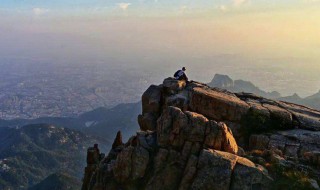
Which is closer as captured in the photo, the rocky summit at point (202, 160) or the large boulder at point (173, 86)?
the rocky summit at point (202, 160)

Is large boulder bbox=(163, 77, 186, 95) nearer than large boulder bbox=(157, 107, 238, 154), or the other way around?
large boulder bbox=(157, 107, 238, 154)

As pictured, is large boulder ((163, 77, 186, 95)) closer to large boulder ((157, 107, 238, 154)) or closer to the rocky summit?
the rocky summit

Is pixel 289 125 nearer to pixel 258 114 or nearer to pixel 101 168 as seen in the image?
pixel 258 114

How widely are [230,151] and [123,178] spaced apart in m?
8.37

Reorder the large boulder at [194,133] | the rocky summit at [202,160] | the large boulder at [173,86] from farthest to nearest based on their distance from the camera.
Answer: the large boulder at [173,86], the large boulder at [194,133], the rocky summit at [202,160]

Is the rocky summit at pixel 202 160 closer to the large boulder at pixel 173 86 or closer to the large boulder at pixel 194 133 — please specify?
the large boulder at pixel 194 133

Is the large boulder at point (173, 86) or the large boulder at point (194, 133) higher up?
the large boulder at point (173, 86)

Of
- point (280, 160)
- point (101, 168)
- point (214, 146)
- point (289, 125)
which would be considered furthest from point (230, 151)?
point (289, 125)

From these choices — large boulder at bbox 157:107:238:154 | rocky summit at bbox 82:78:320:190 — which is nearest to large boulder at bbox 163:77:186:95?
rocky summit at bbox 82:78:320:190

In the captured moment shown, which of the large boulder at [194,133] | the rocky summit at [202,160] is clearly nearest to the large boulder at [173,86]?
the rocky summit at [202,160]

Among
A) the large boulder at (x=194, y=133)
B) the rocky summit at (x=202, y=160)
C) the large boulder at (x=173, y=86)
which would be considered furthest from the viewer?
the large boulder at (x=173, y=86)

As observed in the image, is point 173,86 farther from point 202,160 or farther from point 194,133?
point 202,160

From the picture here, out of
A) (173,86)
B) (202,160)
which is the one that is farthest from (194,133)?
(173,86)

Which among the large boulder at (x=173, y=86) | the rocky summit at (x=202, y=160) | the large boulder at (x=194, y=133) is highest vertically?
the large boulder at (x=173, y=86)
